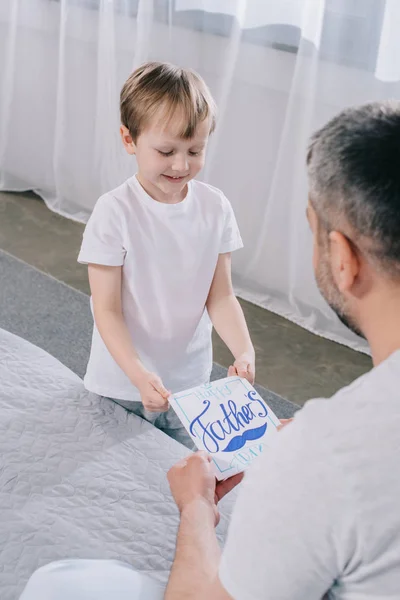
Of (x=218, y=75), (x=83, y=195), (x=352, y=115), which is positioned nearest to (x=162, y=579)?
(x=352, y=115)

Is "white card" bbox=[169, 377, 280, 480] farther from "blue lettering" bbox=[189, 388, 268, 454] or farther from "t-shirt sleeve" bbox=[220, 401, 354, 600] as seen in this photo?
"t-shirt sleeve" bbox=[220, 401, 354, 600]

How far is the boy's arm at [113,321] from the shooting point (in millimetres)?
1530

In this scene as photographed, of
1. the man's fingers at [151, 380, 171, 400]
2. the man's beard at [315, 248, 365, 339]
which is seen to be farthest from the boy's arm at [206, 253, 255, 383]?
the man's beard at [315, 248, 365, 339]

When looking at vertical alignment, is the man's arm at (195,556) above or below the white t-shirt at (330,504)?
below

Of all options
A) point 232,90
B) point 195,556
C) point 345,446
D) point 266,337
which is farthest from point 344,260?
point 232,90

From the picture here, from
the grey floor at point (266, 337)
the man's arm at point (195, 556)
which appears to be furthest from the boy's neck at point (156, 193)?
the grey floor at point (266, 337)

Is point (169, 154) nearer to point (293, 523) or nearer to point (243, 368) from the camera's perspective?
point (243, 368)

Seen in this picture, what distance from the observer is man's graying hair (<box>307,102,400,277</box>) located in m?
0.83

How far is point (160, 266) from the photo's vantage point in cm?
160

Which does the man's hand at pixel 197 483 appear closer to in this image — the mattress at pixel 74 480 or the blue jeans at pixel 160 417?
the mattress at pixel 74 480

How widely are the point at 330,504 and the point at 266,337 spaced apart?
196cm

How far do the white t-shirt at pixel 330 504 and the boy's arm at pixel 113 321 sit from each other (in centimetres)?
68

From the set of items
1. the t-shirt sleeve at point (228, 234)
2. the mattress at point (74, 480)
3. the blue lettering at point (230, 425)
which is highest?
the t-shirt sleeve at point (228, 234)

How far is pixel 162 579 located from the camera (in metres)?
1.26
